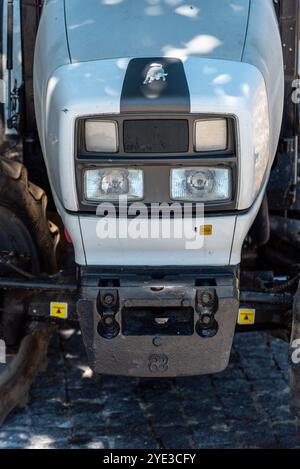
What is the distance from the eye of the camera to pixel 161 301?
405 centimetres

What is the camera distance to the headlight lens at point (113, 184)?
3936 mm

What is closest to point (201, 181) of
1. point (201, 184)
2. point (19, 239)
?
point (201, 184)

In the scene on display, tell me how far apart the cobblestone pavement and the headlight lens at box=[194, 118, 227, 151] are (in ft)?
6.07

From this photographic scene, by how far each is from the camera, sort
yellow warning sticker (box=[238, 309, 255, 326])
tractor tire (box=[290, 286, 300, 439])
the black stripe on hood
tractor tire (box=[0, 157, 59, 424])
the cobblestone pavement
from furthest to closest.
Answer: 1. the cobblestone pavement
2. tractor tire (box=[0, 157, 59, 424])
3. yellow warning sticker (box=[238, 309, 255, 326])
4. tractor tire (box=[290, 286, 300, 439])
5. the black stripe on hood

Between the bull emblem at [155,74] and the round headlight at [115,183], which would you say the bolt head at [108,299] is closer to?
the round headlight at [115,183]

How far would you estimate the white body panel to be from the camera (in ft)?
12.5

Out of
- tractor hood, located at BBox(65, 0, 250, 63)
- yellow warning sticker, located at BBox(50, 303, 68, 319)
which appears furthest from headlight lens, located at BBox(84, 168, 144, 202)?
yellow warning sticker, located at BBox(50, 303, 68, 319)

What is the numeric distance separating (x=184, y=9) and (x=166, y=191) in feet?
3.01

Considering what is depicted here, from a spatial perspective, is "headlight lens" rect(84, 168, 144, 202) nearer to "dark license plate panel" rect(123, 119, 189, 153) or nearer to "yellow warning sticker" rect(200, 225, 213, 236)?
"dark license plate panel" rect(123, 119, 189, 153)

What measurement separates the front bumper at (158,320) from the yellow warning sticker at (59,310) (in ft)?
1.10

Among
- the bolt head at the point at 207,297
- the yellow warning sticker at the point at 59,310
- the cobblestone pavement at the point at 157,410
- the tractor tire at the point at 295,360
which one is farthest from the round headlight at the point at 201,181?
the cobblestone pavement at the point at 157,410

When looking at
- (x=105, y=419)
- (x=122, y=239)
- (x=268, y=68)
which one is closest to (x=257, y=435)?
(x=105, y=419)

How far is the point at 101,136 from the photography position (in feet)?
12.7

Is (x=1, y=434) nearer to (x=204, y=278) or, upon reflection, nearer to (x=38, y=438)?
(x=38, y=438)
